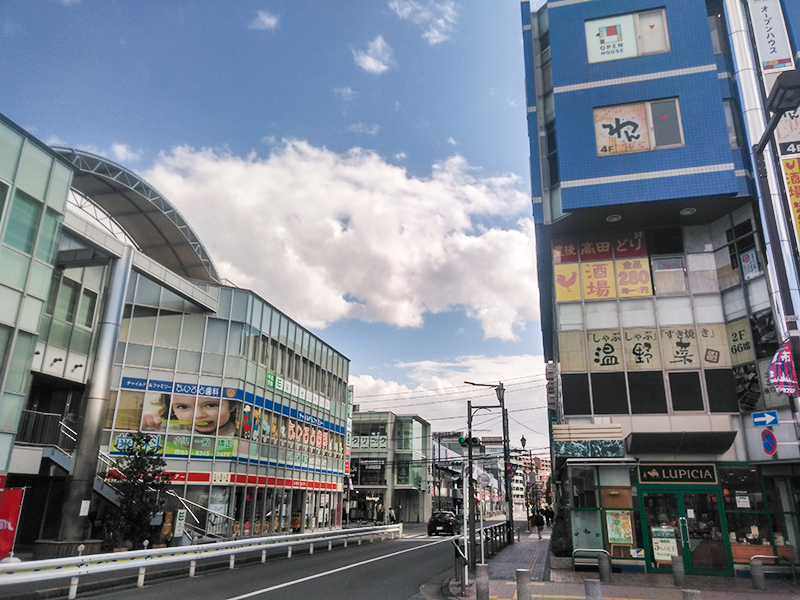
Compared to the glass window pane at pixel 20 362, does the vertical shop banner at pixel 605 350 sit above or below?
above

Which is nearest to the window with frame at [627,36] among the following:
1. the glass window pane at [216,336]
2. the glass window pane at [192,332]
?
the glass window pane at [216,336]

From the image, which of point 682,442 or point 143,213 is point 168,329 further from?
point 682,442

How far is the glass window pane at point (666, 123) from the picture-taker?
20656 millimetres

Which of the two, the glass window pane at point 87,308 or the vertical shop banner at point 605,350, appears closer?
the vertical shop banner at point 605,350

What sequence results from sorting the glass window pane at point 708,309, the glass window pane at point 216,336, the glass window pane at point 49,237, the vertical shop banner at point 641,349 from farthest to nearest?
the glass window pane at point 216,336 → the vertical shop banner at point 641,349 → the glass window pane at point 708,309 → the glass window pane at point 49,237

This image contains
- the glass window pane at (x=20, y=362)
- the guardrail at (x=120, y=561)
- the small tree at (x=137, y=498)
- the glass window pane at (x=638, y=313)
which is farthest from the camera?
the glass window pane at (x=638, y=313)

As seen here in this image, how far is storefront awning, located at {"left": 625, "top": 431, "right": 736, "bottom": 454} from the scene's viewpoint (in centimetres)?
1773

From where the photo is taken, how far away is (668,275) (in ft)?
67.8

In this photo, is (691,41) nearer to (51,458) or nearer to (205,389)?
(205,389)

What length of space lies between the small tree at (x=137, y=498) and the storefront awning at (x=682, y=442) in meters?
16.9

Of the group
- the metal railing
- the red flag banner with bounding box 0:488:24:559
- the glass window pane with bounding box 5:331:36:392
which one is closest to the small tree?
the metal railing

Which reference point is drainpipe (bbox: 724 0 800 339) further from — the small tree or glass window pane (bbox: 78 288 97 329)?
glass window pane (bbox: 78 288 97 329)

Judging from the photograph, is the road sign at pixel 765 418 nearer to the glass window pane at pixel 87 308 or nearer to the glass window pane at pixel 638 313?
the glass window pane at pixel 638 313

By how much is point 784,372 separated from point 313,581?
1358cm
